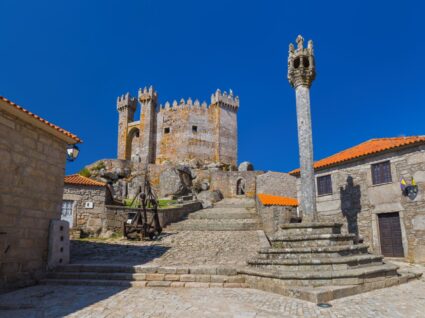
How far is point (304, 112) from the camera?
10.9 meters

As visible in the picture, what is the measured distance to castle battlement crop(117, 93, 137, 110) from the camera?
44.8 metres

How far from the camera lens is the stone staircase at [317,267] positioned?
6281 mm

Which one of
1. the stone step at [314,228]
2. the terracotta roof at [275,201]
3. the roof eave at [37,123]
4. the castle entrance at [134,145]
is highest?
the castle entrance at [134,145]

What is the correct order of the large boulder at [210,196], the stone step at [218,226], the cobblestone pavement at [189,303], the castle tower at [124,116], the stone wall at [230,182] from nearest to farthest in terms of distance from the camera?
the cobblestone pavement at [189,303] < the stone step at [218,226] < the large boulder at [210,196] < the stone wall at [230,182] < the castle tower at [124,116]

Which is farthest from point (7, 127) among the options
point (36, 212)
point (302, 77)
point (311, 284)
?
point (302, 77)

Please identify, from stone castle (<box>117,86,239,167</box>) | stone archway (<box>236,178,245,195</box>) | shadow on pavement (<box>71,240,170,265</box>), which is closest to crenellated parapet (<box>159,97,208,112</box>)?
stone castle (<box>117,86,239,167</box>)

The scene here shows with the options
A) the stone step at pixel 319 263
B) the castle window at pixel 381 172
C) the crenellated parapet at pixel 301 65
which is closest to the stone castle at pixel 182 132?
the castle window at pixel 381 172

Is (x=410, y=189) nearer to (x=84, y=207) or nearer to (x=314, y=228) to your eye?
(x=314, y=228)

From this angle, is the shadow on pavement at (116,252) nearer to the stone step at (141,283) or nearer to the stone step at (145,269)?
the stone step at (145,269)

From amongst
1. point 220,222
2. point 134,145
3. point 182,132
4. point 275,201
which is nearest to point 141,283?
point 220,222

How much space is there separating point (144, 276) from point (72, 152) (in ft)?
13.1

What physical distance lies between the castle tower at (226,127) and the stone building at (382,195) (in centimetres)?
2674

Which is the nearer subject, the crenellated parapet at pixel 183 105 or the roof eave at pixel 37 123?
the roof eave at pixel 37 123

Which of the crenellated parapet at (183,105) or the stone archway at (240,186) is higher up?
the crenellated parapet at (183,105)
